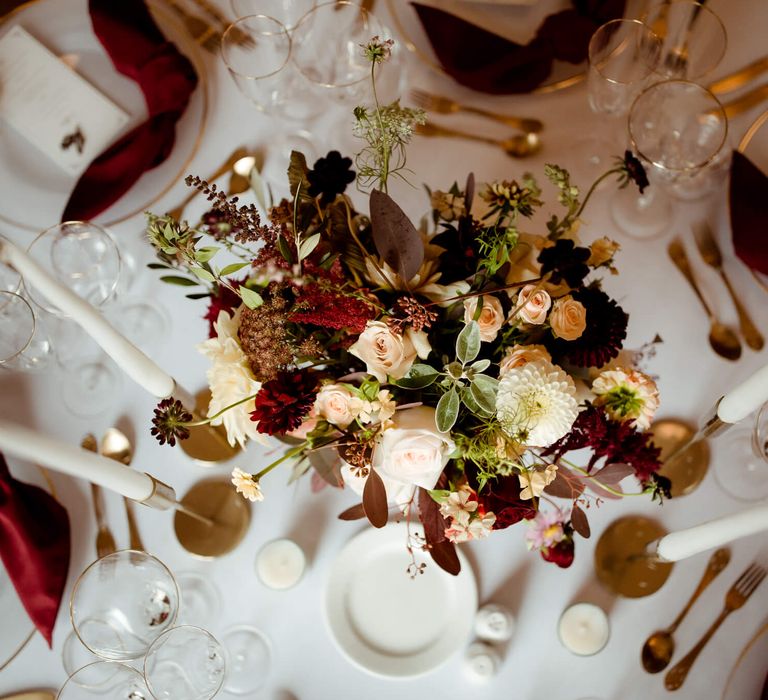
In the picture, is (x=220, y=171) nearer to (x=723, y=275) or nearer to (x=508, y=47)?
(x=508, y=47)

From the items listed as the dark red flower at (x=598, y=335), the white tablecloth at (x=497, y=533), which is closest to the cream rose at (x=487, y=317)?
the dark red flower at (x=598, y=335)

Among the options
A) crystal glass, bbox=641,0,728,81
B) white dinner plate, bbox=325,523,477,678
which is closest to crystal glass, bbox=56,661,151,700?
white dinner plate, bbox=325,523,477,678

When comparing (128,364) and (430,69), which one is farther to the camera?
(430,69)

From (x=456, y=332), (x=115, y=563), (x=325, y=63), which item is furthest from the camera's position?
(x=325, y=63)

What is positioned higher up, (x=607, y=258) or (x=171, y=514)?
(x=607, y=258)

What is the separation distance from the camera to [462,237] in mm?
815

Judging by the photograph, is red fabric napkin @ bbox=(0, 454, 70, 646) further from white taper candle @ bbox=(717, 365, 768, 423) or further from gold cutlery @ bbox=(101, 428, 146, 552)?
white taper candle @ bbox=(717, 365, 768, 423)

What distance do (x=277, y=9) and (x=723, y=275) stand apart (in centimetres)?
93

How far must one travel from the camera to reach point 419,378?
0.76m

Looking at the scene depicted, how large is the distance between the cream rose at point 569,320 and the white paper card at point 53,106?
91 cm

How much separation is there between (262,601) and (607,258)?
0.75 meters

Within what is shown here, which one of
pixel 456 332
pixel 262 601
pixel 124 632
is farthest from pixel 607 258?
pixel 124 632

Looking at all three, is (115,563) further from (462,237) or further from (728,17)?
(728,17)

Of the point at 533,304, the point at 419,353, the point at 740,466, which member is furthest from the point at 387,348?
the point at 740,466
